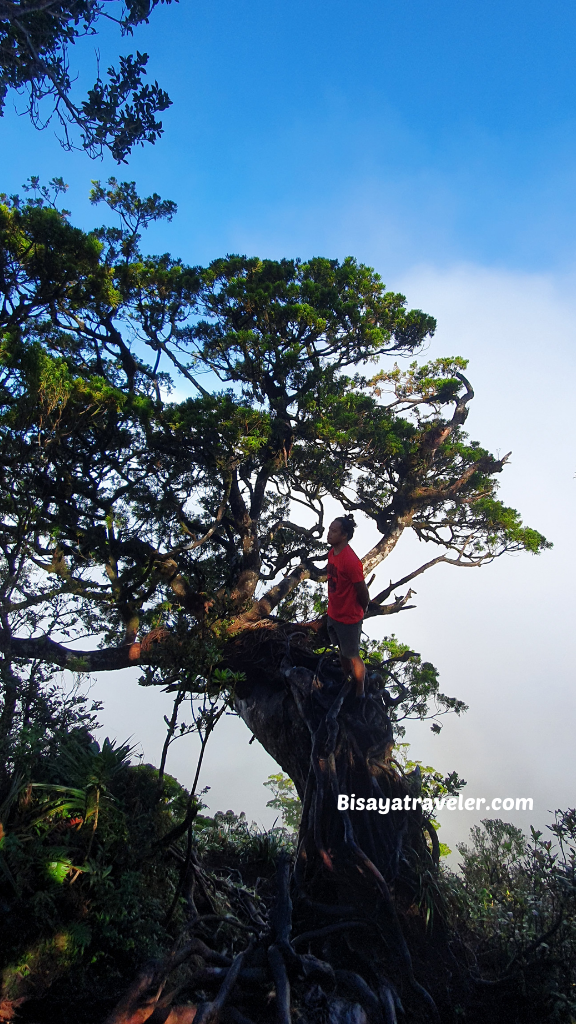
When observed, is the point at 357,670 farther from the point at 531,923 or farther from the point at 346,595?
the point at 531,923

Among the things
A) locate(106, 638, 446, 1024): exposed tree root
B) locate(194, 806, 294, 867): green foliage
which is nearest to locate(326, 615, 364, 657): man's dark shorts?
locate(106, 638, 446, 1024): exposed tree root

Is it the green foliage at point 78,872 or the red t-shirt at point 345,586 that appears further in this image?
the red t-shirt at point 345,586

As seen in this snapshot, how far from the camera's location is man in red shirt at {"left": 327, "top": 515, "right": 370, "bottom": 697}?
5.56m

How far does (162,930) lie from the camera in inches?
131

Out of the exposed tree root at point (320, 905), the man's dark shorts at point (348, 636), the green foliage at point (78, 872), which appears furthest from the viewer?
the man's dark shorts at point (348, 636)

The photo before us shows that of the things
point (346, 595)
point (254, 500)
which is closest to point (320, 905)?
point (346, 595)

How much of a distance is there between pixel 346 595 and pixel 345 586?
0.32 ft

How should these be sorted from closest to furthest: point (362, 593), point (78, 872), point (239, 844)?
point (78, 872) < point (362, 593) < point (239, 844)

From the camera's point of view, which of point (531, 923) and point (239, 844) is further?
point (239, 844)

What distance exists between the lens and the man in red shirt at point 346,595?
18.2 feet

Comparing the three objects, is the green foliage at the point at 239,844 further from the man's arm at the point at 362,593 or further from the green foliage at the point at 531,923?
the man's arm at the point at 362,593

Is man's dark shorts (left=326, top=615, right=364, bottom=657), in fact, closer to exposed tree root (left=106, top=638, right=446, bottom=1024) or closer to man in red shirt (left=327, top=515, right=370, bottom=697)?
man in red shirt (left=327, top=515, right=370, bottom=697)

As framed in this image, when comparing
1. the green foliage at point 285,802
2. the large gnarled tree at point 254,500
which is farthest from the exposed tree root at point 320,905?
the green foliage at point 285,802

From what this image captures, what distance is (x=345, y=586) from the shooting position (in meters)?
5.71
